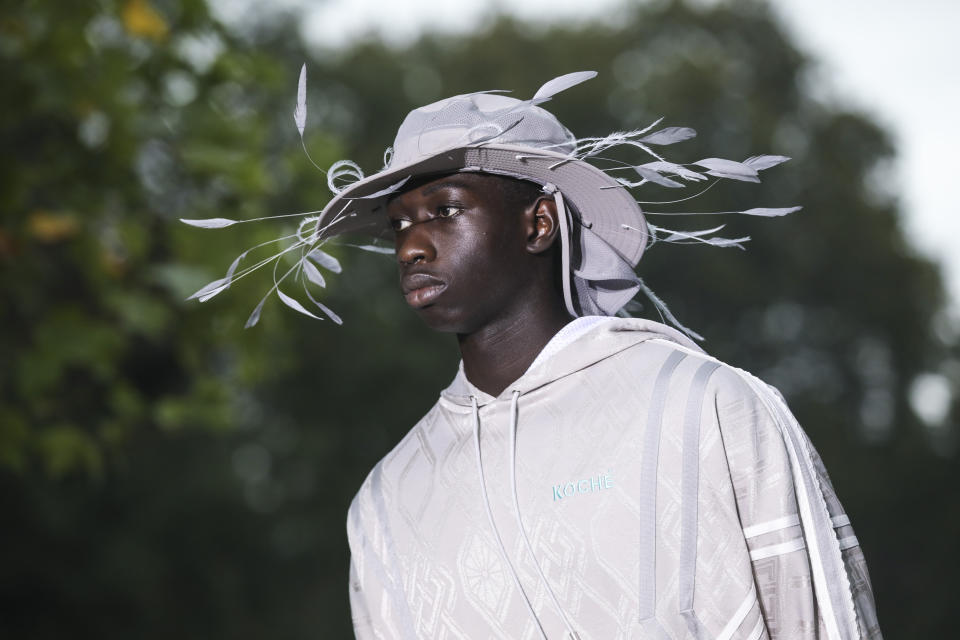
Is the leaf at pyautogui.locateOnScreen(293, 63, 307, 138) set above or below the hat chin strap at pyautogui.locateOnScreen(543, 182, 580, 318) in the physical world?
above

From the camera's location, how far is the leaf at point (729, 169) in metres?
2.40

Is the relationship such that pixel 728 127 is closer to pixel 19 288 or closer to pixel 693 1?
pixel 693 1

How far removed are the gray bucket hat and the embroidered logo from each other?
1.29ft

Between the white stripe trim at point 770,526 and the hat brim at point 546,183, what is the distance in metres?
0.69

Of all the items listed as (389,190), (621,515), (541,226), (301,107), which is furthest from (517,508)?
(301,107)

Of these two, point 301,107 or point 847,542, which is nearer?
point 847,542

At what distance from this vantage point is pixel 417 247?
249 centimetres

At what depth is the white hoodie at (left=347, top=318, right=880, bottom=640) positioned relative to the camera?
2199mm

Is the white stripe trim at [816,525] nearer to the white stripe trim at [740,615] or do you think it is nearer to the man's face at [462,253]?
the white stripe trim at [740,615]

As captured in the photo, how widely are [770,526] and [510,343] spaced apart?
0.67 metres

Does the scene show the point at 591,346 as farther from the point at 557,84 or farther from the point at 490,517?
the point at 557,84

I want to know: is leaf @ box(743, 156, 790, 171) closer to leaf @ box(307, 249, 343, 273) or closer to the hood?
the hood

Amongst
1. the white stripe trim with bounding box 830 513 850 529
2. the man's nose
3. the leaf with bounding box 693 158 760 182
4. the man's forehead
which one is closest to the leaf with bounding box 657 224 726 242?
the leaf with bounding box 693 158 760 182

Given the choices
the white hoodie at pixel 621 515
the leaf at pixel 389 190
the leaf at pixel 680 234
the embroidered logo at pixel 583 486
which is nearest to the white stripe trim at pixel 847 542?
the white hoodie at pixel 621 515
